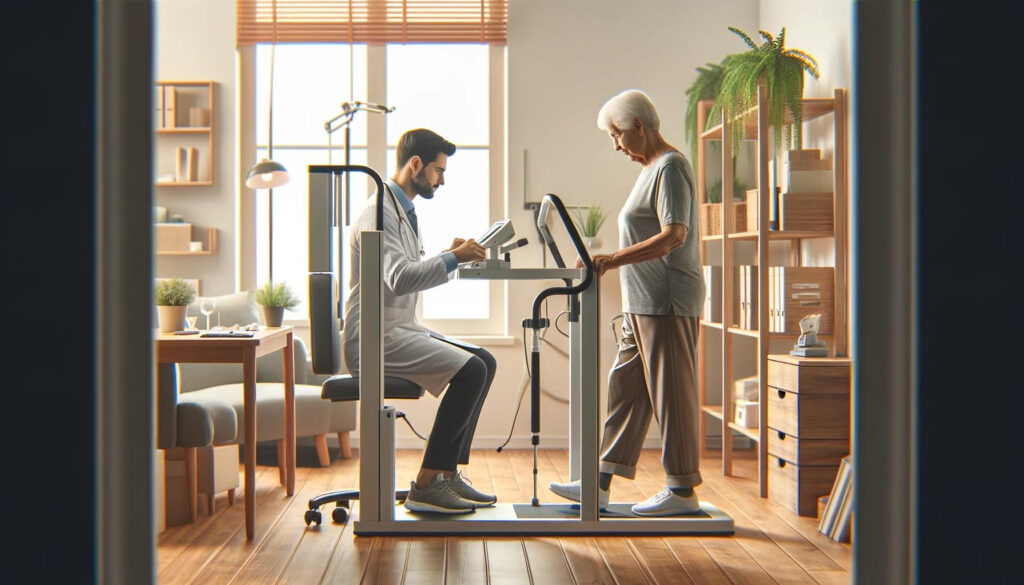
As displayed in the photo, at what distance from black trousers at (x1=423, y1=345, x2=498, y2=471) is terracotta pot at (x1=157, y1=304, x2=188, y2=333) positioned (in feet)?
3.43

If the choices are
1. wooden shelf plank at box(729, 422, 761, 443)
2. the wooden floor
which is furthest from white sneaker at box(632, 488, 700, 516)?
wooden shelf plank at box(729, 422, 761, 443)

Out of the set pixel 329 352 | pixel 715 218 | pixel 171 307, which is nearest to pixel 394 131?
pixel 715 218

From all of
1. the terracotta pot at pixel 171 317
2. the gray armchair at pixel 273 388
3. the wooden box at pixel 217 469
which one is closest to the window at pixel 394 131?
the gray armchair at pixel 273 388

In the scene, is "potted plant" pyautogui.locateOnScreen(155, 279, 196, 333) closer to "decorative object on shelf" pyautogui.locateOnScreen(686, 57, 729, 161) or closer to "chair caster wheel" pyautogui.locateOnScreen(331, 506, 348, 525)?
"chair caster wheel" pyautogui.locateOnScreen(331, 506, 348, 525)

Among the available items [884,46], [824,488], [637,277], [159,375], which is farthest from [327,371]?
[884,46]

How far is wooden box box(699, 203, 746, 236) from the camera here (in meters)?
4.31

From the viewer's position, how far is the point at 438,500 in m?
3.17

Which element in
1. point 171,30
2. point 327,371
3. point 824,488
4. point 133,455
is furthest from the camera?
point 171,30

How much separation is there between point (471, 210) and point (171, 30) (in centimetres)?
191

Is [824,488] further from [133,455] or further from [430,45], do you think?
[430,45]

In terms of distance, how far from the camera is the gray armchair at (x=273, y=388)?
391 cm

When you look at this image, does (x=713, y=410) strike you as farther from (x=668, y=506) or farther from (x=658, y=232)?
(x=658, y=232)

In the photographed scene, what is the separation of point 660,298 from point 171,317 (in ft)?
5.90

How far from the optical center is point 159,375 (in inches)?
124
